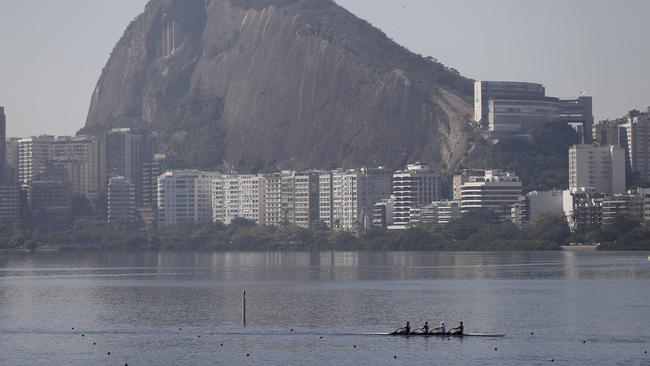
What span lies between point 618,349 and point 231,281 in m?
67.8

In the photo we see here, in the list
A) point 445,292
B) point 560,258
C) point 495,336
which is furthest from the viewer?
point 560,258

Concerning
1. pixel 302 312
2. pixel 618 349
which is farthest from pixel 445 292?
pixel 618 349

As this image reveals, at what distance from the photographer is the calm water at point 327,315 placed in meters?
83.1

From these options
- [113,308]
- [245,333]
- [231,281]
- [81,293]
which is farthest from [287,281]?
[245,333]

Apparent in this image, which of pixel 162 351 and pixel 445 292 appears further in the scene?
pixel 445 292

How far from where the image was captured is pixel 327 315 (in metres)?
105

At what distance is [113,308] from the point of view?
375 ft

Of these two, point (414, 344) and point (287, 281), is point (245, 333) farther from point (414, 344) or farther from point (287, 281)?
→ point (287, 281)

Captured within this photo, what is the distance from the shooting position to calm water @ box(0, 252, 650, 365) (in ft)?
273

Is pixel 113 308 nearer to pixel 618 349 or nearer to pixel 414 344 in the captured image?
pixel 414 344

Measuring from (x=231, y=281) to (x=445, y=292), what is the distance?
27.5 m

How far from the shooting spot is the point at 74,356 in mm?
83938

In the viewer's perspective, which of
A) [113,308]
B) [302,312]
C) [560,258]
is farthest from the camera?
[560,258]

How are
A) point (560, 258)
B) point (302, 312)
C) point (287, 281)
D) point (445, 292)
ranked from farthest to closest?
point (560, 258), point (287, 281), point (445, 292), point (302, 312)
